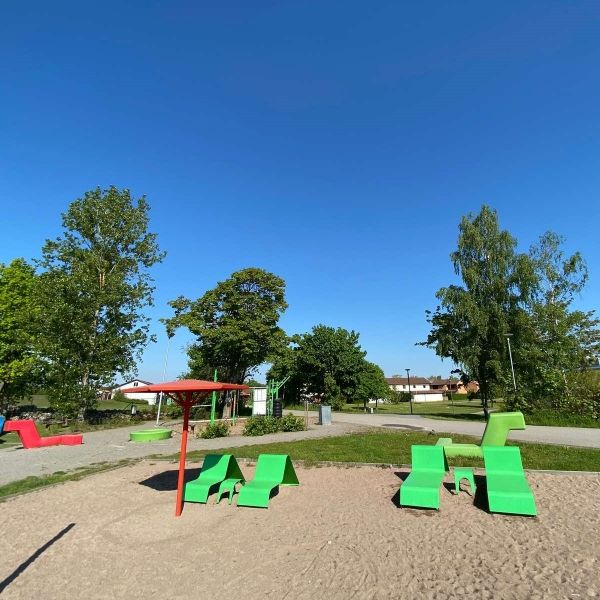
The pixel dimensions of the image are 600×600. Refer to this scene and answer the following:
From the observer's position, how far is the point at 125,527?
20.9 ft

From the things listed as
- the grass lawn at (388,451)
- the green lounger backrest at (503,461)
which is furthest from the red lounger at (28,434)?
the green lounger backrest at (503,461)

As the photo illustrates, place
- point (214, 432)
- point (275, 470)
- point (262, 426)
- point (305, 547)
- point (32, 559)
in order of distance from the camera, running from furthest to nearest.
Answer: point (262, 426) < point (214, 432) < point (275, 470) < point (305, 547) < point (32, 559)

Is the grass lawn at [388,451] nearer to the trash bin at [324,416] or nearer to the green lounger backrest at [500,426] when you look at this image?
the green lounger backrest at [500,426]

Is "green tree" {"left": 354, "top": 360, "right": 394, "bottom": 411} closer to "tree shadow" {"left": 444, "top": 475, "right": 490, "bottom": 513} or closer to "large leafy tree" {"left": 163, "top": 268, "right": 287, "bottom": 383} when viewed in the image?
"large leafy tree" {"left": 163, "top": 268, "right": 287, "bottom": 383}

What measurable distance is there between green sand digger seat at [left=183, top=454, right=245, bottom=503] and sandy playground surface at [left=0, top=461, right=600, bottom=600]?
0.92 feet

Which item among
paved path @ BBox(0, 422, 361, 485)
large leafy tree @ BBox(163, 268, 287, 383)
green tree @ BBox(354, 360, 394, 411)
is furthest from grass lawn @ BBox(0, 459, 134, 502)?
green tree @ BBox(354, 360, 394, 411)

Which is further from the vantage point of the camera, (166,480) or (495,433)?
(166,480)

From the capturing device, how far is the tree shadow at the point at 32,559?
458 cm

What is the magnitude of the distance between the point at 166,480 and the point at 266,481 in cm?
312

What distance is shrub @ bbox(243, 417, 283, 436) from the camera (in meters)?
18.9

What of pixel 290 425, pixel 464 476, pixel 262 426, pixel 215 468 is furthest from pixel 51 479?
pixel 290 425

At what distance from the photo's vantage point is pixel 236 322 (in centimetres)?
3098

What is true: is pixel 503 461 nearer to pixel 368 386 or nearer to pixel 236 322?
pixel 236 322

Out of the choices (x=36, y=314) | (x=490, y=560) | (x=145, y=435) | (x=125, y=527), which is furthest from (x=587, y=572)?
(x=36, y=314)
